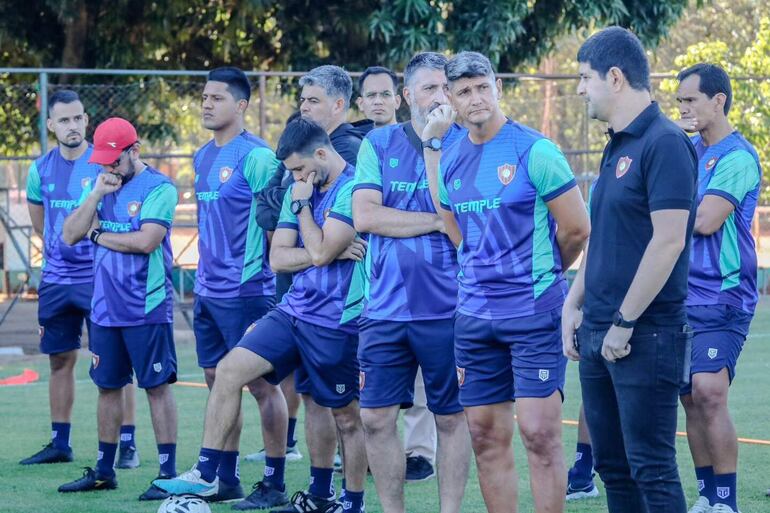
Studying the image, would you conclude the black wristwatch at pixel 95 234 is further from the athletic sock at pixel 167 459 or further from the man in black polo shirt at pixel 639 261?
the man in black polo shirt at pixel 639 261

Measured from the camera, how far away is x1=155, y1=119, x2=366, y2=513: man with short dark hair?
6703mm

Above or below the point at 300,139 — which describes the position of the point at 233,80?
above

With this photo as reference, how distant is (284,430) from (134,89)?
11009 mm

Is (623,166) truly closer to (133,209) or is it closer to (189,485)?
(189,485)

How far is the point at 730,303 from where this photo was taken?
6.82 meters

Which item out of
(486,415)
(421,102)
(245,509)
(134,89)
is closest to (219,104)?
(421,102)

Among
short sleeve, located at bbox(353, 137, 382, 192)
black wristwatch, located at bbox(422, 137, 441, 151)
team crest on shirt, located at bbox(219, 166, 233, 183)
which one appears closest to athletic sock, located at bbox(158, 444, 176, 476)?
team crest on shirt, located at bbox(219, 166, 233, 183)

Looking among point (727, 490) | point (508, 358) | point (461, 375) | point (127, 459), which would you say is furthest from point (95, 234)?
point (727, 490)

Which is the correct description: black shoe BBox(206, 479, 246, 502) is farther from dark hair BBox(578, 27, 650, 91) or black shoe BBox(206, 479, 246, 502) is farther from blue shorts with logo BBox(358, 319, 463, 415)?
dark hair BBox(578, 27, 650, 91)

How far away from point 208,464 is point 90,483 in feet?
4.35

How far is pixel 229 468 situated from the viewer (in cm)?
750

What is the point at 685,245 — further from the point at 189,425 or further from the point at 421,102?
the point at 189,425

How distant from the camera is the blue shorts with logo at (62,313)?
8805mm

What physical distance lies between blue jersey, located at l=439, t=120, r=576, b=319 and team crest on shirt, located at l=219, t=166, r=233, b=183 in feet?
7.92
